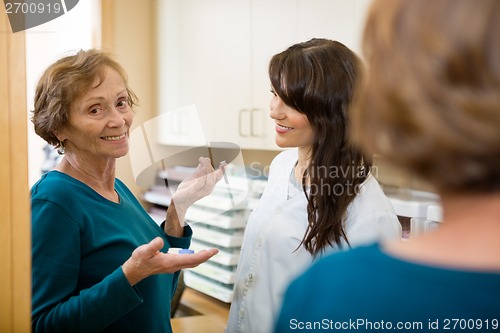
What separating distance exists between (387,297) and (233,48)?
66.6 inches

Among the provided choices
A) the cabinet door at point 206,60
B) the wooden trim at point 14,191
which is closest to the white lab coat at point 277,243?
the wooden trim at point 14,191

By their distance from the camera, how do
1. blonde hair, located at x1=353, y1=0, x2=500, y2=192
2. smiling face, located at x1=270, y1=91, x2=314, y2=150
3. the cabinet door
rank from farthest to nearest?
Answer: 1. the cabinet door
2. smiling face, located at x1=270, y1=91, x2=314, y2=150
3. blonde hair, located at x1=353, y1=0, x2=500, y2=192

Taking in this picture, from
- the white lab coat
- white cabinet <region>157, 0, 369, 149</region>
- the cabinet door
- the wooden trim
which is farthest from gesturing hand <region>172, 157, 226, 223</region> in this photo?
the cabinet door

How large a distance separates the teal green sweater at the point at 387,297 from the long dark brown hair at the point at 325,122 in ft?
1.77

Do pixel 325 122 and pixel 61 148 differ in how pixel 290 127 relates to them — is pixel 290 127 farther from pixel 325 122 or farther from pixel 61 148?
pixel 61 148

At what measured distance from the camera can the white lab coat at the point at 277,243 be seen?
2.99ft

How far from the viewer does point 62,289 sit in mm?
752

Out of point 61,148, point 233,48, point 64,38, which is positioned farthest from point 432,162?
point 233,48

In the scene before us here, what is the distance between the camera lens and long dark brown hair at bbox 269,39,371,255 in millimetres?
926

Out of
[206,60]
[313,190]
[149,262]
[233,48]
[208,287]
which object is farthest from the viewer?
[206,60]

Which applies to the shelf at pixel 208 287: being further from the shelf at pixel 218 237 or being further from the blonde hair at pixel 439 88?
the blonde hair at pixel 439 88

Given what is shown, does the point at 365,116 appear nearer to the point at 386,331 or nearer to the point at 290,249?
the point at 386,331

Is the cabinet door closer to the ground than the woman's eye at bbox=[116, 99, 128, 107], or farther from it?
farther from it

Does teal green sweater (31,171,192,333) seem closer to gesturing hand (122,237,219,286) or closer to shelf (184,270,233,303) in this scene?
gesturing hand (122,237,219,286)
